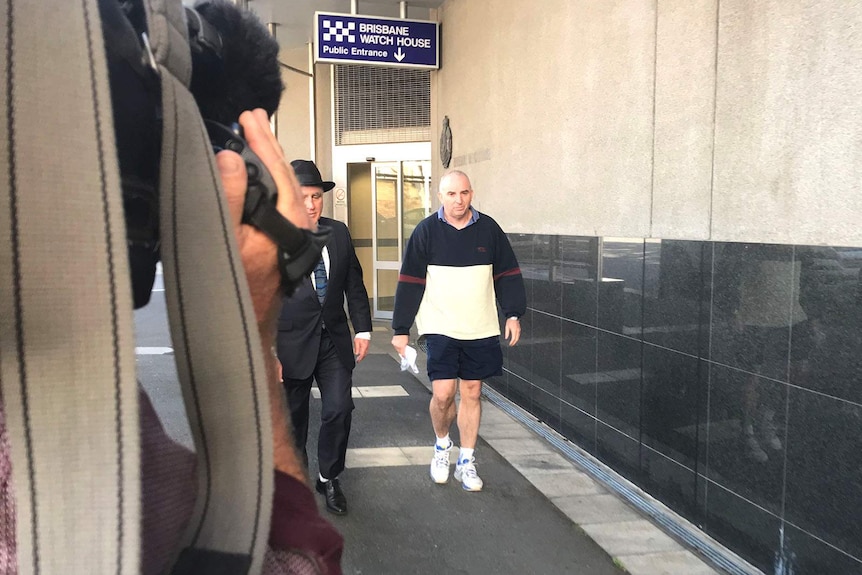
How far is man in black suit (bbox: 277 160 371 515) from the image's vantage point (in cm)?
375

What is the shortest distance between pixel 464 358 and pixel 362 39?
4286 mm

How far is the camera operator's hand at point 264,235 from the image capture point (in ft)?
2.33

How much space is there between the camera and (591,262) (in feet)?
14.8

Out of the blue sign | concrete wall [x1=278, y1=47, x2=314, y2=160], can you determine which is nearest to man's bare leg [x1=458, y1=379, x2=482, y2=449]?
the blue sign

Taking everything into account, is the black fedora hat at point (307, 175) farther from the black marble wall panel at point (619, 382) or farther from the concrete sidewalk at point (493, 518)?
the black marble wall panel at point (619, 382)

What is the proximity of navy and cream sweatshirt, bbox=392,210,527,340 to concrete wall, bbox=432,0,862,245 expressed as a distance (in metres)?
0.73

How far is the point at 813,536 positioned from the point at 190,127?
2.99 metres

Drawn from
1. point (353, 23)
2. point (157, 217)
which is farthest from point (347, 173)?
point (157, 217)

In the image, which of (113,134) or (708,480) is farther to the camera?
(708,480)

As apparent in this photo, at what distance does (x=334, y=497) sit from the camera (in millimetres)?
3834

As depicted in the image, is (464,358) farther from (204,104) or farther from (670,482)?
(204,104)

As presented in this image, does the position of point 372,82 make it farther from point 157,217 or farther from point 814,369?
point 157,217

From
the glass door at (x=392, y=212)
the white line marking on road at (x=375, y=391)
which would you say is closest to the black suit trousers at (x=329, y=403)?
the white line marking on road at (x=375, y=391)

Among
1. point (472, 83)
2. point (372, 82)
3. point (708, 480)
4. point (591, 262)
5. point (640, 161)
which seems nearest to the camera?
point (708, 480)
